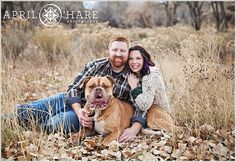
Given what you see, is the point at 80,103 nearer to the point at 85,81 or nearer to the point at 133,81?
the point at 85,81

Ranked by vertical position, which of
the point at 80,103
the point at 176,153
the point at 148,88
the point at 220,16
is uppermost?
the point at 220,16

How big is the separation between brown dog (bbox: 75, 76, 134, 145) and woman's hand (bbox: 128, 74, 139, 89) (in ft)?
0.53

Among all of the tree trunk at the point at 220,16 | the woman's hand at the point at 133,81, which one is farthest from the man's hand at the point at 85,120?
the tree trunk at the point at 220,16

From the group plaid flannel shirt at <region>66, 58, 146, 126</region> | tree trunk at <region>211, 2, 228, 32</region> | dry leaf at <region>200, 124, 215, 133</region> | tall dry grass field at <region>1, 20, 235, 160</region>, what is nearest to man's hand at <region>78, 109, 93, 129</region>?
plaid flannel shirt at <region>66, 58, 146, 126</region>

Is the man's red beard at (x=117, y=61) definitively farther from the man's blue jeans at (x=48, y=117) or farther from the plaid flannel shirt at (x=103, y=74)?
the man's blue jeans at (x=48, y=117)

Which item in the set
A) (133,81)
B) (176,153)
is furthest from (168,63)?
(176,153)

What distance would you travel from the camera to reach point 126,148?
409cm

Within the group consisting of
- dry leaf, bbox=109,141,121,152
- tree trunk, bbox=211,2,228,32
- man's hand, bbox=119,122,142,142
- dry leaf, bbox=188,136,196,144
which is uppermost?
tree trunk, bbox=211,2,228,32

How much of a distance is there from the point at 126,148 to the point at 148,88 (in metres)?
0.58

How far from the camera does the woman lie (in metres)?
4.16

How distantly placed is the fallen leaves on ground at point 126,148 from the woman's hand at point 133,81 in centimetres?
50

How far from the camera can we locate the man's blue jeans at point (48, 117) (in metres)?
4.14

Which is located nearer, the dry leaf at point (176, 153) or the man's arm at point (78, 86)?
the dry leaf at point (176, 153)

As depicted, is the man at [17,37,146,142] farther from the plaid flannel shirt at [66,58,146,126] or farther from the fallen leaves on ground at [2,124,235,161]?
the fallen leaves on ground at [2,124,235,161]
